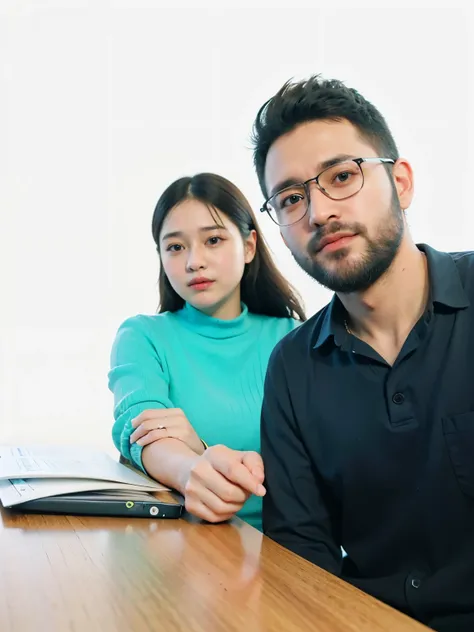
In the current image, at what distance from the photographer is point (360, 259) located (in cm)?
98

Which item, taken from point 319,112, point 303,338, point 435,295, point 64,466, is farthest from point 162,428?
point 319,112

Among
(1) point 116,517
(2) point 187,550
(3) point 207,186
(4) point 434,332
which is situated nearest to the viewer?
(2) point 187,550

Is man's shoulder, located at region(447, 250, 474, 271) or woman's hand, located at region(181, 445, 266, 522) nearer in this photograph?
woman's hand, located at region(181, 445, 266, 522)

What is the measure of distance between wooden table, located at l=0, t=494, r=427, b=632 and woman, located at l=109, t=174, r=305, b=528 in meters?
0.46

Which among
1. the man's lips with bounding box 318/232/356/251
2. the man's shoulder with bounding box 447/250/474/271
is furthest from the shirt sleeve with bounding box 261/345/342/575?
the man's shoulder with bounding box 447/250/474/271

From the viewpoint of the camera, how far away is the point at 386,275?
1.01m

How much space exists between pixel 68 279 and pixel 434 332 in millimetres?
1764

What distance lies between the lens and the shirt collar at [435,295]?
3.06 feet

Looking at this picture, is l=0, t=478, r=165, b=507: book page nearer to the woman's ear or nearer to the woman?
the woman

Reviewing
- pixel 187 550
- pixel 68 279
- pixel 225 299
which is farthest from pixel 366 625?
pixel 68 279

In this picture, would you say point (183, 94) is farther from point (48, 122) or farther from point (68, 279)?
point (68, 279)

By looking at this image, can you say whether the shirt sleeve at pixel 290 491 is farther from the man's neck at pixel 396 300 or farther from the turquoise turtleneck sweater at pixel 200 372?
the turquoise turtleneck sweater at pixel 200 372

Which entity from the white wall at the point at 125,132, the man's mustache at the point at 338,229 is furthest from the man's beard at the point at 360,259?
the white wall at the point at 125,132

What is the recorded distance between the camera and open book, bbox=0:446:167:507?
2.67 ft
